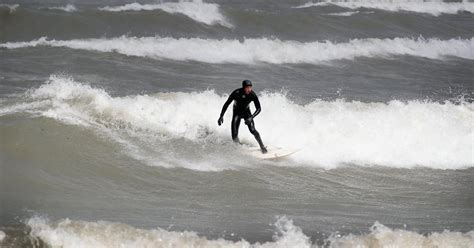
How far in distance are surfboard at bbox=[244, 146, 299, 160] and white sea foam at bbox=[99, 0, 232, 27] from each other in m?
12.5

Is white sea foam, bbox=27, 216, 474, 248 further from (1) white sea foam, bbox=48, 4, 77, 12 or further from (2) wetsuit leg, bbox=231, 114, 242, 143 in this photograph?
(1) white sea foam, bbox=48, 4, 77, 12

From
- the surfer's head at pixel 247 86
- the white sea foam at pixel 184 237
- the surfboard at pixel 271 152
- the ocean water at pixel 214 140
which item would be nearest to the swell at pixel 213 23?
the ocean water at pixel 214 140

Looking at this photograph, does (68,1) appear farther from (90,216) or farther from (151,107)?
(90,216)

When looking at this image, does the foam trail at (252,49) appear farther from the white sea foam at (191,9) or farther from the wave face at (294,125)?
the wave face at (294,125)

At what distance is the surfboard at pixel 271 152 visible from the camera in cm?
1018

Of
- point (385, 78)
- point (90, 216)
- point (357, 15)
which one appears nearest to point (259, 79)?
point (385, 78)

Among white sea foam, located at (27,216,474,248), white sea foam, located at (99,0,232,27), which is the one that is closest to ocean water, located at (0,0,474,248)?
white sea foam, located at (27,216,474,248)

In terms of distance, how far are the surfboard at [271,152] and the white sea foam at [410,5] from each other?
17191 mm

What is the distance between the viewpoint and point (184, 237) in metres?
7.00

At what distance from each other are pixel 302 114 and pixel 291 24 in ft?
38.0

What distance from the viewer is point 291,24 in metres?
23.0

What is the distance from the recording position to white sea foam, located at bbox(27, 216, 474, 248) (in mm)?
6711

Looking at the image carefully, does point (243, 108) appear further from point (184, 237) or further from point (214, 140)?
point (184, 237)

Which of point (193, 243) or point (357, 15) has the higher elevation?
point (357, 15)
